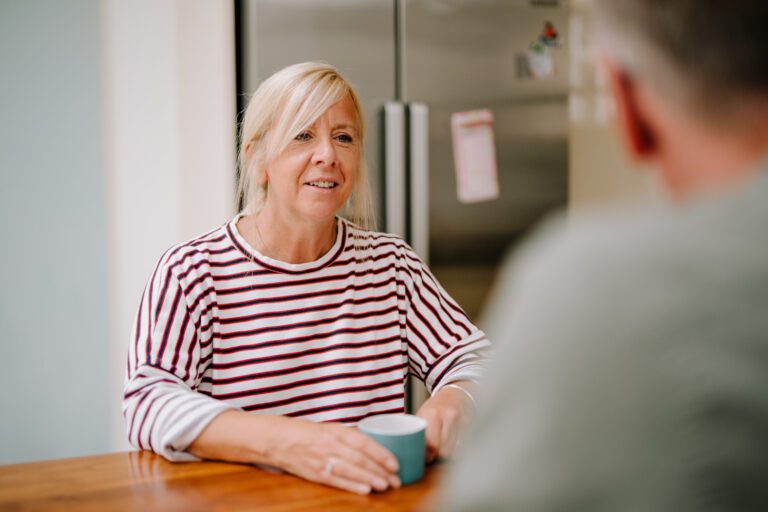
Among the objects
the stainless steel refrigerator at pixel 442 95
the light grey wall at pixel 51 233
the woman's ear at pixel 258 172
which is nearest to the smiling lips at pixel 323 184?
the woman's ear at pixel 258 172

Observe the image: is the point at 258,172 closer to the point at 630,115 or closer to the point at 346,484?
the point at 346,484

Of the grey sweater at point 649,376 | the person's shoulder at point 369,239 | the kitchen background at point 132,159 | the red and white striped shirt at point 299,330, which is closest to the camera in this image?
the grey sweater at point 649,376

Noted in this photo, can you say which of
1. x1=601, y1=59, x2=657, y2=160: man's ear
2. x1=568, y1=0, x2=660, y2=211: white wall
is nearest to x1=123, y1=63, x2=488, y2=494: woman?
x1=601, y1=59, x2=657, y2=160: man's ear

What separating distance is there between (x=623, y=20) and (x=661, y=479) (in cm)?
29

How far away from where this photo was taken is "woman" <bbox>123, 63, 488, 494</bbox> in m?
1.30

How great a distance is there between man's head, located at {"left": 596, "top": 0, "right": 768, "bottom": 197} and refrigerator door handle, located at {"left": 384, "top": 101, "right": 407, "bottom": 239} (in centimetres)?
168

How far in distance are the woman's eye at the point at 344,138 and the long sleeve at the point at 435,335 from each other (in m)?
0.30

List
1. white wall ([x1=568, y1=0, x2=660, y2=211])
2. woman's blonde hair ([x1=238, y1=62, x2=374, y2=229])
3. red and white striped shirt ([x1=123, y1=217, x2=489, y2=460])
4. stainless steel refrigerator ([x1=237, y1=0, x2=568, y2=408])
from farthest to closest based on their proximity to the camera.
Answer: white wall ([x1=568, y1=0, x2=660, y2=211])
stainless steel refrigerator ([x1=237, y1=0, x2=568, y2=408])
woman's blonde hair ([x1=238, y1=62, x2=374, y2=229])
red and white striped shirt ([x1=123, y1=217, x2=489, y2=460])

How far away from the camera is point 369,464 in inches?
37.2

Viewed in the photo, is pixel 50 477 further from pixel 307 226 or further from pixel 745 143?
pixel 745 143

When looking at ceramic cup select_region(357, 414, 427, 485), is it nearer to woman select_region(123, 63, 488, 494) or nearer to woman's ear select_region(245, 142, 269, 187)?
woman select_region(123, 63, 488, 494)

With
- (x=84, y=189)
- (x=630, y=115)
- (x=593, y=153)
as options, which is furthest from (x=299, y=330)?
(x=593, y=153)

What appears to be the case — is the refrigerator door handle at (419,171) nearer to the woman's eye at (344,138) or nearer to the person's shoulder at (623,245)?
the woman's eye at (344,138)

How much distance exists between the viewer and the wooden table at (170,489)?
88 centimetres
